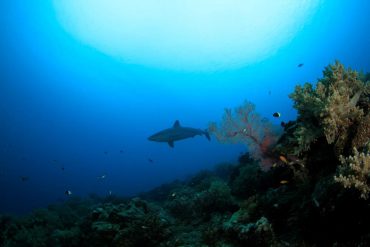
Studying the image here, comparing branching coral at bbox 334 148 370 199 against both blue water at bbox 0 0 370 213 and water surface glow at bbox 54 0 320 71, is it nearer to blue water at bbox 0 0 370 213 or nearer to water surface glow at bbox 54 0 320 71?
blue water at bbox 0 0 370 213

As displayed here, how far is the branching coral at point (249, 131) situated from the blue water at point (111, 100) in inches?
2473

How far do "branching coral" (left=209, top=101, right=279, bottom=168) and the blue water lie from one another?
6281cm

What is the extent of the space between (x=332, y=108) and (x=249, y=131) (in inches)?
67.3

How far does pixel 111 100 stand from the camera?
559 feet

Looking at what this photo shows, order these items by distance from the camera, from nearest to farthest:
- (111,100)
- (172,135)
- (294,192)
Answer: (294,192), (172,135), (111,100)

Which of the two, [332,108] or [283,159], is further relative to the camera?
[283,159]

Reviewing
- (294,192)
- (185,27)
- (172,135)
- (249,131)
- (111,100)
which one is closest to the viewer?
(294,192)

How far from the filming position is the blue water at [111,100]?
3912 inches

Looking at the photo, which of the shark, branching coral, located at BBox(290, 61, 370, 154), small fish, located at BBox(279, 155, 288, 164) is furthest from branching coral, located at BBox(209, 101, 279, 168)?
the shark

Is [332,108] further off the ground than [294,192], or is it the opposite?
[332,108]

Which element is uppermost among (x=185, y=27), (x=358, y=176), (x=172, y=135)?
(x=185, y=27)

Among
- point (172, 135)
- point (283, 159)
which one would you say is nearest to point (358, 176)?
point (283, 159)

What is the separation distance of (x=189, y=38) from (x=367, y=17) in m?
73.5

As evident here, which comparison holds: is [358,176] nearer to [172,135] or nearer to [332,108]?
[332,108]
